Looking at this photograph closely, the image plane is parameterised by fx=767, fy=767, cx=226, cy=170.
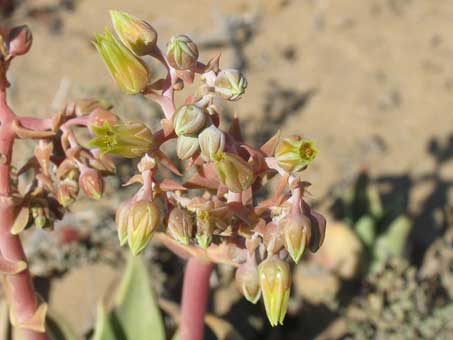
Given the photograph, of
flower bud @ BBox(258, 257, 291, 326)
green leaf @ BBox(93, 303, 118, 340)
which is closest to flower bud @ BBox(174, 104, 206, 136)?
flower bud @ BBox(258, 257, 291, 326)

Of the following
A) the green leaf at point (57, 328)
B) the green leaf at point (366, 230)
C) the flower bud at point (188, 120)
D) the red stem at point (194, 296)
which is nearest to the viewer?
the flower bud at point (188, 120)

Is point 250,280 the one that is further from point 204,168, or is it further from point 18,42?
point 18,42

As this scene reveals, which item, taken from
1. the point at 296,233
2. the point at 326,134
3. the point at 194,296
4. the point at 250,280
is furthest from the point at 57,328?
the point at 326,134

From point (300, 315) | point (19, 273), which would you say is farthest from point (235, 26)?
point (19, 273)

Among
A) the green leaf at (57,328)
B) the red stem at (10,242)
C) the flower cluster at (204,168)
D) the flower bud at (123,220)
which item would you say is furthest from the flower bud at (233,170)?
the green leaf at (57,328)

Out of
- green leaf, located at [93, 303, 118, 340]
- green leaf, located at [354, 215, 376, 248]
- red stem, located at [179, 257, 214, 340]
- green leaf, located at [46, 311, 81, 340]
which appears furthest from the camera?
green leaf, located at [354, 215, 376, 248]

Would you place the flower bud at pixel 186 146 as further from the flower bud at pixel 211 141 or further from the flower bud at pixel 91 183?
the flower bud at pixel 91 183

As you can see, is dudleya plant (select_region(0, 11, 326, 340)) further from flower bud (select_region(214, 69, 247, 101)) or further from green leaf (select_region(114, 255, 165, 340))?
green leaf (select_region(114, 255, 165, 340))
